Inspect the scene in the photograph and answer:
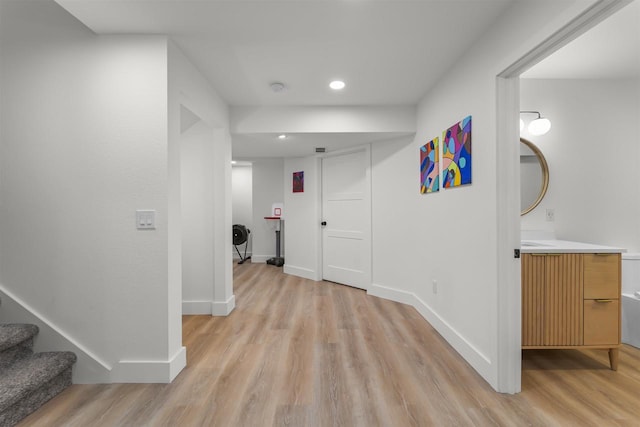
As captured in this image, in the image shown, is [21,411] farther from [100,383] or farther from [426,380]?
[426,380]

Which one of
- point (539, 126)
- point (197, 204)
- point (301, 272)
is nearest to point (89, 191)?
point (197, 204)

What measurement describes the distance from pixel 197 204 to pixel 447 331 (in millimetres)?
2680

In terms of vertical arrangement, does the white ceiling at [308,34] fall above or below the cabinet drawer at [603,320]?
above

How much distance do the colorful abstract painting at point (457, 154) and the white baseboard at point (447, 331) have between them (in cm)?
121

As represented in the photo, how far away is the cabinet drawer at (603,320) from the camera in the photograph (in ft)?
6.61

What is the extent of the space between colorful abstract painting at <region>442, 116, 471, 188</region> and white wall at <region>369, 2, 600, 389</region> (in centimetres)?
7

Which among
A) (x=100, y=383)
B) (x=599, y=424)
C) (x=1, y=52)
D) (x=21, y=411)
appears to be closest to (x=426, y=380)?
(x=599, y=424)

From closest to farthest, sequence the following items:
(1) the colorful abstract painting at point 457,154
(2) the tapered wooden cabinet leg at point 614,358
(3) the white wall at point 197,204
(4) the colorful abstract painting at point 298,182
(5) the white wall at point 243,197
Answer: (2) the tapered wooden cabinet leg at point 614,358 < (1) the colorful abstract painting at point 457,154 < (3) the white wall at point 197,204 < (4) the colorful abstract painting at point 298,182 < (5) the white wall at point 243,197

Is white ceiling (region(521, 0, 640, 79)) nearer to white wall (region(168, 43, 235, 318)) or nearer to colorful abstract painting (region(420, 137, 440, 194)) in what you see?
colorful abstract painting (region(420, 137, 440, 194))

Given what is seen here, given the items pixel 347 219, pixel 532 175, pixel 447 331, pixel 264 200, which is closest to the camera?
pixel 447 331

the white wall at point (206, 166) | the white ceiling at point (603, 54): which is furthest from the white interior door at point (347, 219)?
the white ceiling at point (603, 54)

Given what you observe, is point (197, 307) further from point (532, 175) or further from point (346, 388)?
point (532, 175)

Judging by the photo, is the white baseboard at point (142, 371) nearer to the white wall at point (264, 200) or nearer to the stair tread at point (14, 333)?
the stair tread at point (14, 333)

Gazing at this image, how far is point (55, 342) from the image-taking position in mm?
1929
